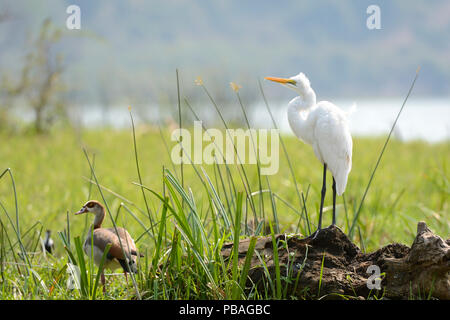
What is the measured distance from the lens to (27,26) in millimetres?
8695

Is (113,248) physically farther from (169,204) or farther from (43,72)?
(43,72)

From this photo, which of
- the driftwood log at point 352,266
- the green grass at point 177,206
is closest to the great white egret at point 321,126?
the driftwood log at point 352,266

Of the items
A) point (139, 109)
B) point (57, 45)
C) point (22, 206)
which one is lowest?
point (22, 206)

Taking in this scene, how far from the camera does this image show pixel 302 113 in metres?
2.47

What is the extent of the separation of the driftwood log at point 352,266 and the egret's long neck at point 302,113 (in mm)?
451

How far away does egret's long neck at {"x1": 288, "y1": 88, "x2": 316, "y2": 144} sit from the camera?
7.91 ft

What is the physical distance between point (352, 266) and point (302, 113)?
715 mm

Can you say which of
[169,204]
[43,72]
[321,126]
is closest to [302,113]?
[321,126]

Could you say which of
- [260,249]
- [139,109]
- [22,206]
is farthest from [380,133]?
[260,249]

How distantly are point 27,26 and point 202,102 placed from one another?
10.1 feet

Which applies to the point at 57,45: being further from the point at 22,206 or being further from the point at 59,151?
the point at 22,206

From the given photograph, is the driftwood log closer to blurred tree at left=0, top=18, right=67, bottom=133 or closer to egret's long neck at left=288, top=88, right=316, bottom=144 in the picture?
egret's long neck at left=288, top=88, right=316, bottom=144
